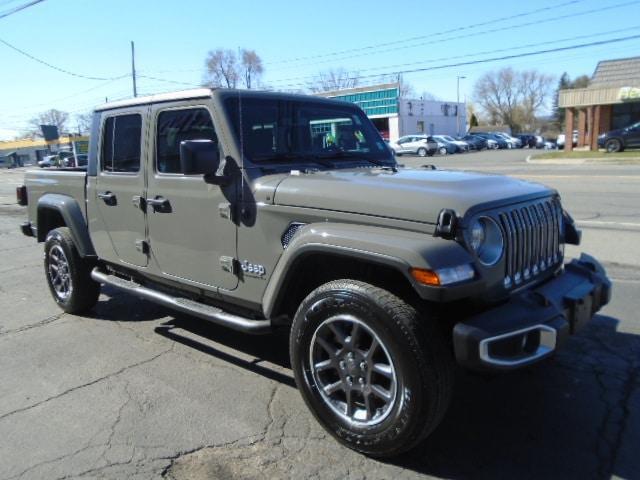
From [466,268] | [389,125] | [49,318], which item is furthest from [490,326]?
[389,125]

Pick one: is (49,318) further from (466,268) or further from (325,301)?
(466,268)

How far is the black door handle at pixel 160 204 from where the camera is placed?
412cm

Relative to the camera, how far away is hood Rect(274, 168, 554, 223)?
2.90 m

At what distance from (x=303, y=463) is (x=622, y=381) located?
88.4 inches

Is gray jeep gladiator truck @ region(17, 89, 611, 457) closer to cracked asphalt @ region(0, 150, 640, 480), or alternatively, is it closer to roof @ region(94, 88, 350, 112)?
roof @ region(94, 88, 350, 112)

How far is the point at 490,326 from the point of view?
8.82 feet

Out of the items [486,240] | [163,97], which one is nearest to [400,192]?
[486,240]

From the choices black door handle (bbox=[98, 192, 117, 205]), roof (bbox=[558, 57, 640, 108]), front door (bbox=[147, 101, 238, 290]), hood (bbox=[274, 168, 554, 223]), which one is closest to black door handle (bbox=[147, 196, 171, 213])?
front door (bbox=[147, 101, 238, 290])

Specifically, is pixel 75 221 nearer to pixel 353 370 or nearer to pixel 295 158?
pixel 295 158

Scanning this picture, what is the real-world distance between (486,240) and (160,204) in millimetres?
2383

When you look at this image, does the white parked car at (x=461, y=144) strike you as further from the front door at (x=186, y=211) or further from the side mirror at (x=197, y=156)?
the side mirror at (x=197, y=156)

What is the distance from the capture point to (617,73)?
3781 cm

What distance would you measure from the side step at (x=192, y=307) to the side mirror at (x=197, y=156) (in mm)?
975

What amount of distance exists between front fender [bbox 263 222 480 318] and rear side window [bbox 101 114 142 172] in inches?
75.2
